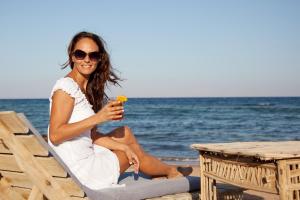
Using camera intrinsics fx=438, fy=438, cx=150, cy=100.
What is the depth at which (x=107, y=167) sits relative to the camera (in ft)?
12.2

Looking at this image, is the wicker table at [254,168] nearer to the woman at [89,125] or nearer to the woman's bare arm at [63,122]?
the woman at [89,125]

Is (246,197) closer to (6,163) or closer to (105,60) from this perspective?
(105,60)

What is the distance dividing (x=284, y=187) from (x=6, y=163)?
1.81 meters

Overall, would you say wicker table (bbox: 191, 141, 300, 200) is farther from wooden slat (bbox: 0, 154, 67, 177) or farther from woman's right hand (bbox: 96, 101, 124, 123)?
wooden slat (bbox: 0, 154, 67, 177)

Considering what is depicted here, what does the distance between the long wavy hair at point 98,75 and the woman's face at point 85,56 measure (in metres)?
0.06

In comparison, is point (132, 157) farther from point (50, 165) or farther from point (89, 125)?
point (50, 165)

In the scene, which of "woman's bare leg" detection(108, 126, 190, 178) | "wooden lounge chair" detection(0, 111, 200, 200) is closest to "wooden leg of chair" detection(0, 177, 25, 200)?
"wooden lounge chair" detection(0, 111, 200, 200)

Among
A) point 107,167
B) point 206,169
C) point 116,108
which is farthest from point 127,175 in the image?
point 116,108

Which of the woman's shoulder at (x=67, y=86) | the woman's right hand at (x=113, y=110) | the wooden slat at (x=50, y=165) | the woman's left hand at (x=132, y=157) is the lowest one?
the woman's left hand at (x=132, y=157)

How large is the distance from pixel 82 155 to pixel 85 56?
2.74 feet

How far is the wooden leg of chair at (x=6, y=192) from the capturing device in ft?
10.5

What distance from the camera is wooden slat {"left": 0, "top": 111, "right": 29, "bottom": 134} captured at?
2401 millimetres

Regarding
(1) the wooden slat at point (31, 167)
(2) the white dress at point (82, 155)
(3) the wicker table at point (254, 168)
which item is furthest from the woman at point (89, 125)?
(3) the wicker table at point (254, 168)

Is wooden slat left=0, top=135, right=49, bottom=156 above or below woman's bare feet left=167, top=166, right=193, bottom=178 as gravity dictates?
above
